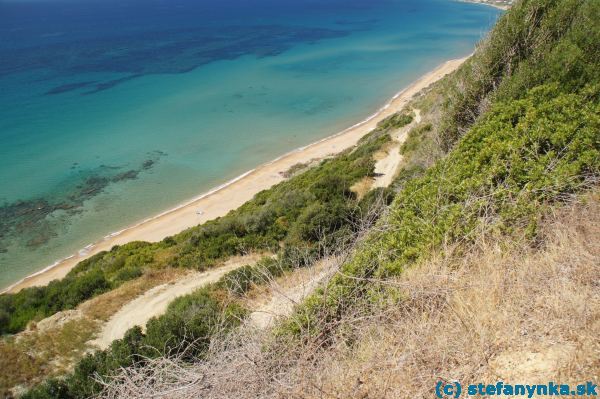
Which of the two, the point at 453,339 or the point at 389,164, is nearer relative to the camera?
the point at 453,339

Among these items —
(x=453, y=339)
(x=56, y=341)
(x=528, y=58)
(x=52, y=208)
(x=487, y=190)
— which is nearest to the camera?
(x=453, y=339)


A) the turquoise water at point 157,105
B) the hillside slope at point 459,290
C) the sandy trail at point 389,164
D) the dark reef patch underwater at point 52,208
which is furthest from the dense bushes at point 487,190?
the dark reef patch underwater at point 52,208

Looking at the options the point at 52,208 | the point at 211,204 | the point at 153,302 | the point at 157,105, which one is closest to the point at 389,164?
the point at 211,204

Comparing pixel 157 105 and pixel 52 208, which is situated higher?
pixel 157 105

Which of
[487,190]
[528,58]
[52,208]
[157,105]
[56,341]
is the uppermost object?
[528,58]

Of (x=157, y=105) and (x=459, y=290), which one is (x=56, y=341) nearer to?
(x=459, y=290)

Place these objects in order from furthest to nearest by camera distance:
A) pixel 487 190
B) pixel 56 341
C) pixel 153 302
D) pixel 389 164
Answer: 1. pixel 389 164
2. pixel 153 302
3. pixel 56 341
4. pixel 487 190

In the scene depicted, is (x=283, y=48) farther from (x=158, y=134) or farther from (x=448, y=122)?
(x=448, y=122)

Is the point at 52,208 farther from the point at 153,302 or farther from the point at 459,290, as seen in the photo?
the point at 459,290
